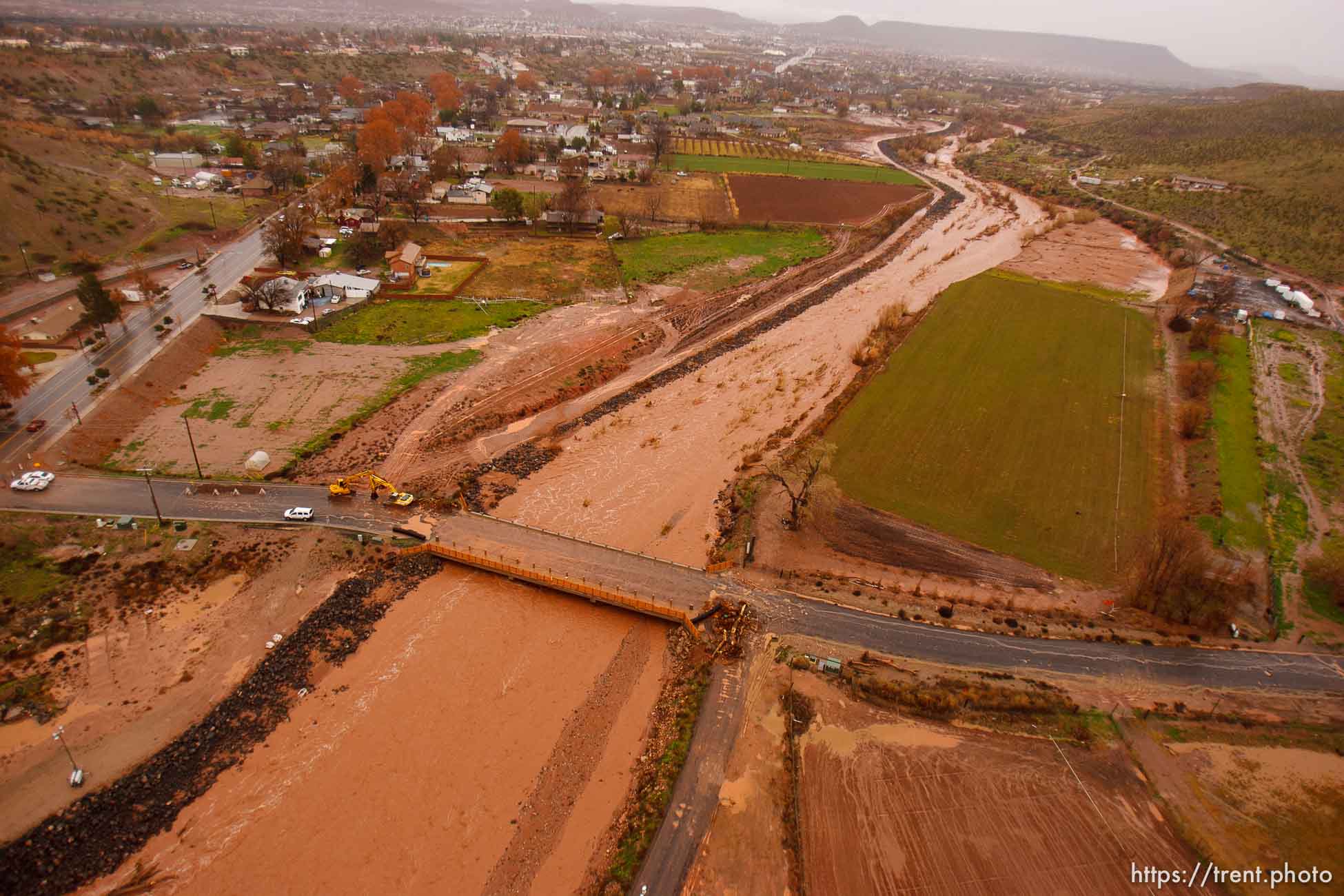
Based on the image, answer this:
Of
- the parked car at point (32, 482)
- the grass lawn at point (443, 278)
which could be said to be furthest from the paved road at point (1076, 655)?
the grass lawn at point (443, 278)

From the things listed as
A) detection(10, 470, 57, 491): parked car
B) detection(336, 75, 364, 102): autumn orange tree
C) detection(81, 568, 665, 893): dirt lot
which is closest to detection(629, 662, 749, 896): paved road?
detection(81, 568, 665, 893): dirt lot

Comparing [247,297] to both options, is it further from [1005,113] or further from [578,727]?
[1005,113]

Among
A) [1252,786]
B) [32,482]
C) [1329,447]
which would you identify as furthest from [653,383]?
[1329,447]

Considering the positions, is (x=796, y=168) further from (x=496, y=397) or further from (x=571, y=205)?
(x=496, y=397)

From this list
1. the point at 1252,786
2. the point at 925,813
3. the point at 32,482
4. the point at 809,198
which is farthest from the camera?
the point at 809,198

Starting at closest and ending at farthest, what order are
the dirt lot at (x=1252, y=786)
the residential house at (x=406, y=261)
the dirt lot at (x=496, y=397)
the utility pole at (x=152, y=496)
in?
1. the dirt lot at (x=1252, y=786)
2. the utility pole at (x=152, y=496)
3. the dirt lot at (x=496, y=397)
4. the residential house at (x=406, y=261)

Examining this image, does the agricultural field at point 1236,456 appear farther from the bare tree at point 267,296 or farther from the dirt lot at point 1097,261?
the bare tree at point 267,296

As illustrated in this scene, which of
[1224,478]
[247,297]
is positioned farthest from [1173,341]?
[247,297]
